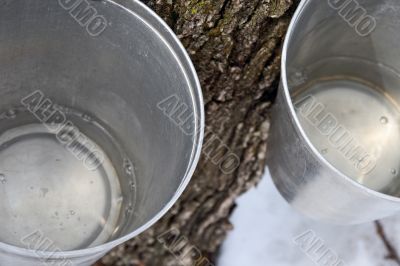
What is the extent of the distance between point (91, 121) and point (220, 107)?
11.9 inches

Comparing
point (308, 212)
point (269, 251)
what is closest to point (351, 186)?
point (308, 212)

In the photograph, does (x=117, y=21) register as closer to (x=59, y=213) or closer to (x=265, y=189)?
(x=59, y=213)

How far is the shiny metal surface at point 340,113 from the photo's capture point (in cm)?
99

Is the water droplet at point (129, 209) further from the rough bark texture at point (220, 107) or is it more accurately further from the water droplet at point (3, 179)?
the water droplet at point (3, 179)

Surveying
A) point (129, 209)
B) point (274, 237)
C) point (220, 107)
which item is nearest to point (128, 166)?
point (129, 209)

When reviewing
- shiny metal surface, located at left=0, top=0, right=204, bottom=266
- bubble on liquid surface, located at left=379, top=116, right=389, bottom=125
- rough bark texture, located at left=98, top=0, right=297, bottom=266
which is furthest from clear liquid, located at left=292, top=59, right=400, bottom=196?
shiny metal surface, located at left=0, top=0, right=204, bottom=266

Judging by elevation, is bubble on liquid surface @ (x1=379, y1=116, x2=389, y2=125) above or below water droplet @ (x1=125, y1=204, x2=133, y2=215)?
above

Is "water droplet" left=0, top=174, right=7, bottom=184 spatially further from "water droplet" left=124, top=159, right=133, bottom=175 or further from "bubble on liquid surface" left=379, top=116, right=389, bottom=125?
"bubble on liquid surface" left=379, top=116, right=389, bottom=125

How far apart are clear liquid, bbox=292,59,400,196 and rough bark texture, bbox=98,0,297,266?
12cm

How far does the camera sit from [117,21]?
1.04m

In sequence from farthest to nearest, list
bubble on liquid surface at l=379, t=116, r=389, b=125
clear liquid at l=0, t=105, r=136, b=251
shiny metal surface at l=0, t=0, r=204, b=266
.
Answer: bubble on liquid surface at l=379, t=116, r=389, b=125, clear liquid at l=0, t=105, r=136, b=251, shiny metal surface at l=0, t=0, r=204, b=266

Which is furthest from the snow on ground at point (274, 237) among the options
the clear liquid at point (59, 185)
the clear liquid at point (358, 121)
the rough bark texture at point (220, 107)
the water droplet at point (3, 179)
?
the water droplet at point (3, 179)

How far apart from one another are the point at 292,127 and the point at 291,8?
244 mm

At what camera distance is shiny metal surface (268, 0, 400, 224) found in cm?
99
